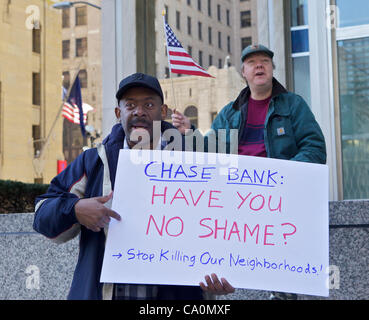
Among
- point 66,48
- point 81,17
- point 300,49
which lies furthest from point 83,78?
point 300,49

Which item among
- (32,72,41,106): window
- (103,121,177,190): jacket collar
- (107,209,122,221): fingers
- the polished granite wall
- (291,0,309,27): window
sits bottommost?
the polished granite wall

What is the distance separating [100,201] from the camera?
288 cm

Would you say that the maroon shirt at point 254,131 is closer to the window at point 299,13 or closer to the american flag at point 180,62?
the american flag at point 180,62

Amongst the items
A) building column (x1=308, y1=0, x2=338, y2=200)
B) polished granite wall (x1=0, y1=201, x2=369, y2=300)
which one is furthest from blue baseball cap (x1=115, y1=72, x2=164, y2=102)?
building column (x1=308, y1=0, x2=338, y2=200)

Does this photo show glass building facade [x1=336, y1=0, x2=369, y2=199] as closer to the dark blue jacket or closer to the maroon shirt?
the maroon shirt

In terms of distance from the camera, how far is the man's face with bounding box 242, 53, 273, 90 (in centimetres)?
427

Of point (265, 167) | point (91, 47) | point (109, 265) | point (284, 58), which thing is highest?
point (91, 47)

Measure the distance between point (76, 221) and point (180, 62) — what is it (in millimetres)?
3804

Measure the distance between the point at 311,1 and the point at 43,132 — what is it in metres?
34.6

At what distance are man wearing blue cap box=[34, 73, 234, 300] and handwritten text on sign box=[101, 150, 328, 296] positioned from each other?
3.0 inches

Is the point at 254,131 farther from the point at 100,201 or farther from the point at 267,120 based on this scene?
the point at 100,201
